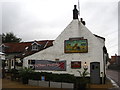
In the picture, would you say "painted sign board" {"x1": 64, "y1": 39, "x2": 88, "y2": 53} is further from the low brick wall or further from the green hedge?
the low brick wall

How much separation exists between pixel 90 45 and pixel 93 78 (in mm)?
3826

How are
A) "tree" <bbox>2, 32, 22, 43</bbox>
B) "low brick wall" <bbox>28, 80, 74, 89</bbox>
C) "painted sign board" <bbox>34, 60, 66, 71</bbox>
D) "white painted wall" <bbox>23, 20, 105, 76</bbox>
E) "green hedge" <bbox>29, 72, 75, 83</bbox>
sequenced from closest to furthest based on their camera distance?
"low brick wall" <bbox>28, 80, 74, 89</bbox> → "green hedge" <bbox>29, 72, 75, 83</bbox> → "white painted wall" <bbox>23, 20, 105, 76</bbox> → "painted sign board" <bbox>34, 60, 66, 71</bbox> → "tree" <bbox>2, 32, 22, 43</bbox>

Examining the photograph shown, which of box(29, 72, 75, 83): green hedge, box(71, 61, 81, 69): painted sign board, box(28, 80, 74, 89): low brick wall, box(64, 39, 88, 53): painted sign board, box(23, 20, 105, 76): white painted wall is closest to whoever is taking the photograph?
box(28, 80, 74, 89): low brick wall

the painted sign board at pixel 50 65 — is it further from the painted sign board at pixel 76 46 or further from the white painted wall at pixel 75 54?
the painted sign board at pixel 76 46

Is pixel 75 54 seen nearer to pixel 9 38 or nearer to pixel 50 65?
pixel 50 65

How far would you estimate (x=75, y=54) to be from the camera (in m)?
23.2

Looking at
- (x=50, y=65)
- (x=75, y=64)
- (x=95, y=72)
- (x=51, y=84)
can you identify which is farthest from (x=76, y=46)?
(x=51, y=84)

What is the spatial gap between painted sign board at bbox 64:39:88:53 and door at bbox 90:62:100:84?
1923 millimetres

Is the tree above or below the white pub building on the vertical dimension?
above

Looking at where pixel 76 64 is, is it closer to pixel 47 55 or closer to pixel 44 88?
pixel 47 55

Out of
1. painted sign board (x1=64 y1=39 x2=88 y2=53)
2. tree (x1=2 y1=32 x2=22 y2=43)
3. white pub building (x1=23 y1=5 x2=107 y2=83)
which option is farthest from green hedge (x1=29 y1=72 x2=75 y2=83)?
tree (x1=2 y1=32 x2=22 y2=43)

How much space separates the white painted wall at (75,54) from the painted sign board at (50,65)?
498 millimetres

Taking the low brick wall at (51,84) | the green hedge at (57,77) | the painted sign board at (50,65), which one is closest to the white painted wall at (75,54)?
the painted sign board at (50,65)

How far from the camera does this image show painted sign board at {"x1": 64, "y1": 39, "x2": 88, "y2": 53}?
22688 mm
